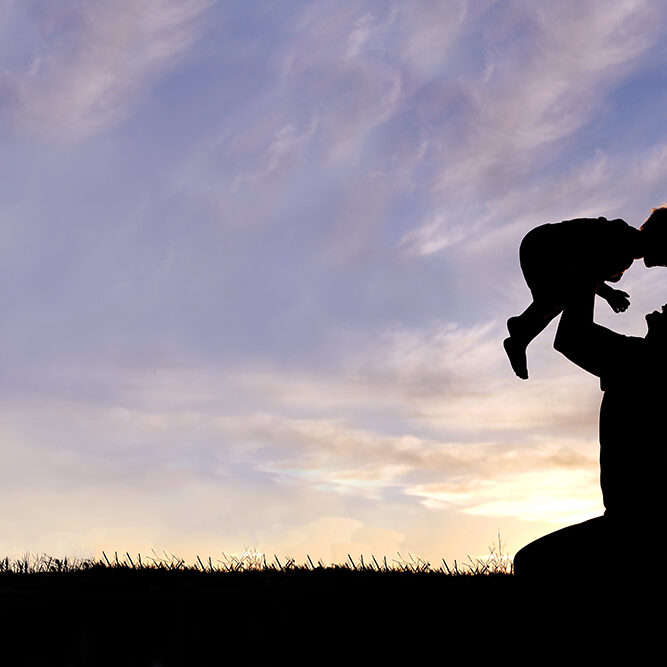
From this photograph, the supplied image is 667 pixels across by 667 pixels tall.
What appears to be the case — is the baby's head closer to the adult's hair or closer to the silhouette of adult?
the adult's hair

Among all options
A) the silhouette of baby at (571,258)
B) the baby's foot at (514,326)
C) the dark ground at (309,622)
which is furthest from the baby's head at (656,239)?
the dark ground at (309,622)

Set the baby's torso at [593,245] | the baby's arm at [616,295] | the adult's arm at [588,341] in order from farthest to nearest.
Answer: the baby's arm at [616,295]
the baby's torso at [593,245]
the adult's arm at [588,341]

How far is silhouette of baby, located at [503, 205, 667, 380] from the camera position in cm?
562

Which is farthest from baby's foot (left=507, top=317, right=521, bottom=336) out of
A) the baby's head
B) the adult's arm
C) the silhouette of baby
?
the baby's head

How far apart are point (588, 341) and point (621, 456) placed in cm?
80

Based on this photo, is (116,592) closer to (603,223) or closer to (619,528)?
(619,528)

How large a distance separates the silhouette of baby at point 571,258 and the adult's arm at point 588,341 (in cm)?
10

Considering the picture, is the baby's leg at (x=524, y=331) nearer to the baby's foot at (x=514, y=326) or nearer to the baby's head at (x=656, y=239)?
the baby's foot at (x=514, y=326)

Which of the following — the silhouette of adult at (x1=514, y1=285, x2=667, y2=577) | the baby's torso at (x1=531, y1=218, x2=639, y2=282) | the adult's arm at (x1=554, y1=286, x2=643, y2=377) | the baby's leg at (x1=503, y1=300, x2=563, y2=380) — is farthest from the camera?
the baby's leg at (x1=503, y1=300, x2=563, y2=380)

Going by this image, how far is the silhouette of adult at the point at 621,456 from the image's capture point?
4895 mm

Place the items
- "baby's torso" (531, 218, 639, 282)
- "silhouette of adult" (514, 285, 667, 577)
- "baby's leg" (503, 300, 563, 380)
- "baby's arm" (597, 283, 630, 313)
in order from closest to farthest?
1. "silhouette of adult" (514, 285, 667, 577)
2. "baby's torso" (531, 218, 639, 282)
3. "baby's leg" (503, 300, 563, 380)
4. "baby's arm" (597, 283, 630, 313)

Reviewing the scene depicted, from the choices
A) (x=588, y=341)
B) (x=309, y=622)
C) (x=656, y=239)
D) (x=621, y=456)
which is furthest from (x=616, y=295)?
(x=309, y=622)

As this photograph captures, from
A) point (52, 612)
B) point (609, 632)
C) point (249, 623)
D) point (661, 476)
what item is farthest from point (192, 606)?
point (661, 476)

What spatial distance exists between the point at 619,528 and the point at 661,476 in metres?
0.44
